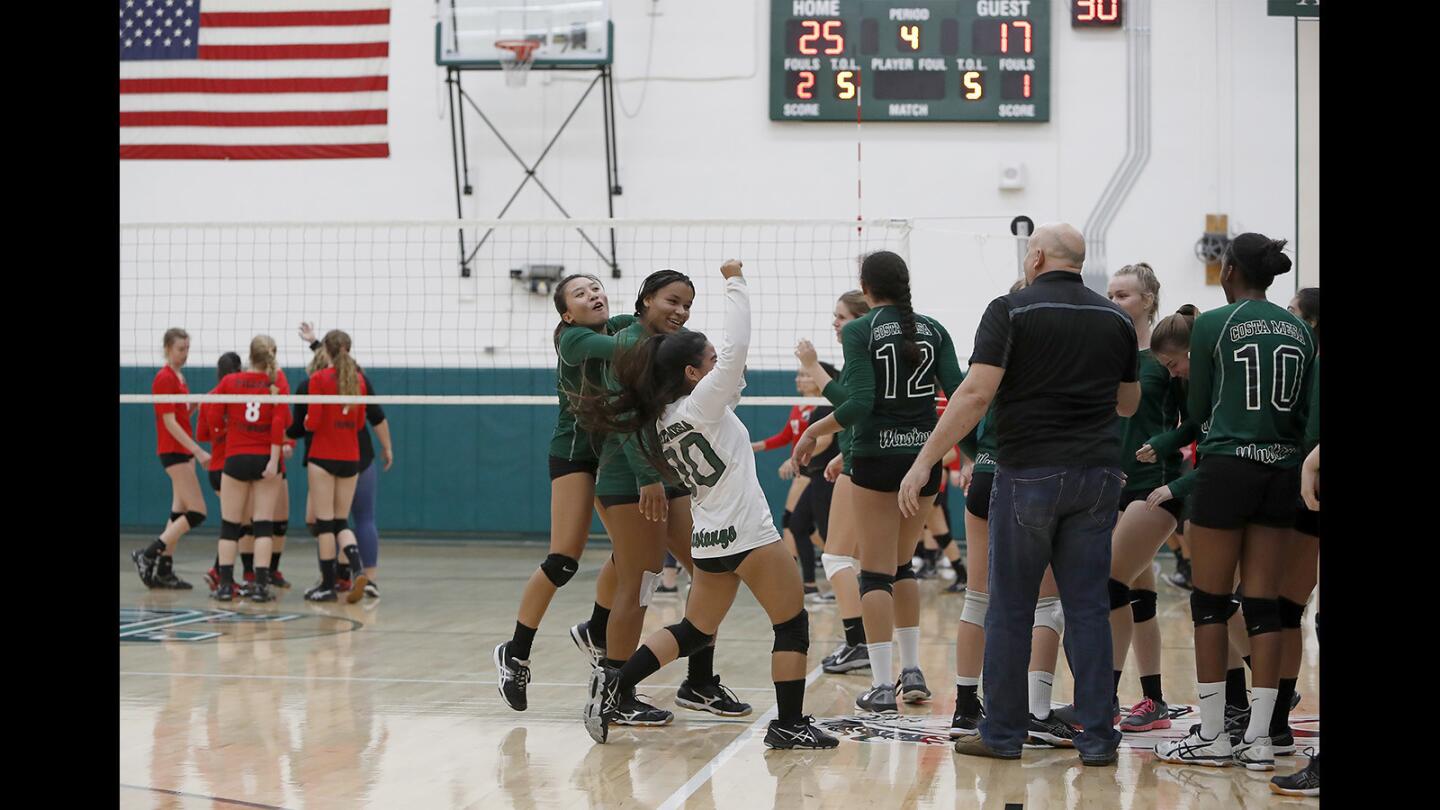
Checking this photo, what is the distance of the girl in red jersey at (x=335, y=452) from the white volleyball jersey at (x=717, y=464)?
4.48 metres

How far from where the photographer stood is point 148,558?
887cm

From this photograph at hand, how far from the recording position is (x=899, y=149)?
12.2m

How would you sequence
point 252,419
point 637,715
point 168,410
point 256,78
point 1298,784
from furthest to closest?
point 256,78
point 168,410
point 252,419
point 637,715
point 1298,784

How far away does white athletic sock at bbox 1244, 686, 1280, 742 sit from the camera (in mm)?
3910

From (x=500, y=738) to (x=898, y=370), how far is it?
6.12ft

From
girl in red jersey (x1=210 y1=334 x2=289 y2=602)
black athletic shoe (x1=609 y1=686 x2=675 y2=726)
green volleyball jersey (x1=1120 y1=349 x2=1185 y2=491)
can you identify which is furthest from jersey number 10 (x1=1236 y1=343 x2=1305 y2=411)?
girl in red jersey (x1=210 y1=334 x2=289 y2=602)

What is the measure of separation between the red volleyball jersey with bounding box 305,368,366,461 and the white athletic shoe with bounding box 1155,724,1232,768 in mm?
5499

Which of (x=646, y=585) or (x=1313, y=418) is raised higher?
(x=1313, y=418)

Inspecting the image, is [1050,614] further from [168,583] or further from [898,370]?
[168,583]

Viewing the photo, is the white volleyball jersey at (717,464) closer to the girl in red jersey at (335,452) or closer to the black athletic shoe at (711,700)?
the black athletic shoe at (711,700)

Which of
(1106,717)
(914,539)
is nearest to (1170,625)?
(914,539)

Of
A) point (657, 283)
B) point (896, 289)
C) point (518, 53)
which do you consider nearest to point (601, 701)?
point (657, 283)

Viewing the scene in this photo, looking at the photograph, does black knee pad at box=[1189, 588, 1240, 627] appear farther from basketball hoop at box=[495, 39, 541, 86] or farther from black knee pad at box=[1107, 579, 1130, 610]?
basketball hoop at box=[495, 39, 541, 86]
